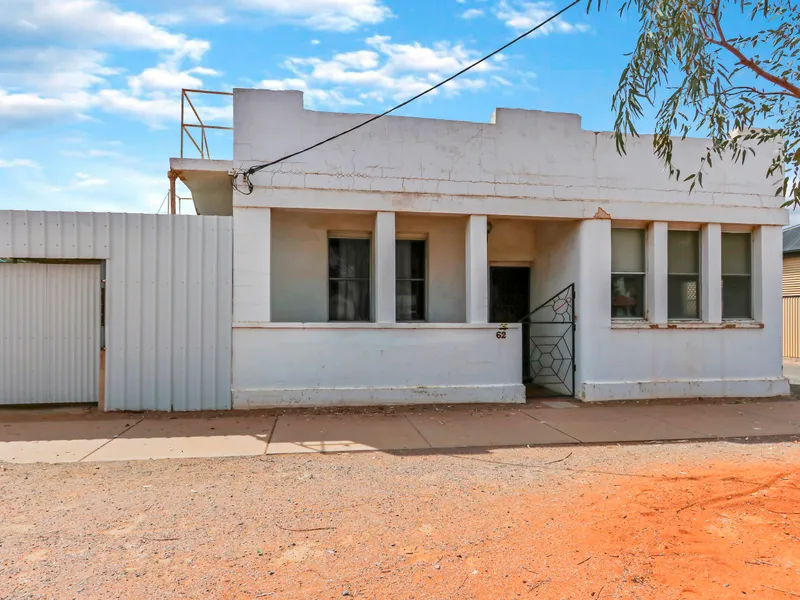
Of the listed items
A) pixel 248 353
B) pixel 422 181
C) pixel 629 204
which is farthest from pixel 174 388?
pixel 629 204

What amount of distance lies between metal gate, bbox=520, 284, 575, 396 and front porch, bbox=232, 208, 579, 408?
0.33 feet

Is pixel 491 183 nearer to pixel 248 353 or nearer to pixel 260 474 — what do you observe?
pixel 248 353

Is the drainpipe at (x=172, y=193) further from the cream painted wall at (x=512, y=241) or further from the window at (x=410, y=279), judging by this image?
the cream painted wall at (x=512, y=241)

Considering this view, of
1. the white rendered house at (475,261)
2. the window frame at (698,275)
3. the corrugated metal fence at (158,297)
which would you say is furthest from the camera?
the window frame at (698,275)

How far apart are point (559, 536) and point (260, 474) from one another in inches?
120

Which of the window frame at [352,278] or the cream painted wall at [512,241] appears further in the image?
the cream painted wall at [512,241]

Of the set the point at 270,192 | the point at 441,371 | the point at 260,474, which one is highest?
the point at 270,192

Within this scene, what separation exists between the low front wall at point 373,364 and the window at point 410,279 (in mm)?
1141

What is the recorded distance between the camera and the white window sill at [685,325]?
9.70 meters

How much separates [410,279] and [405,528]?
640cm

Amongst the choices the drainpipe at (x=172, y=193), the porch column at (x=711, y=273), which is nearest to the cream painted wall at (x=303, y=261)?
the drainpipe at (x=172, y=193)

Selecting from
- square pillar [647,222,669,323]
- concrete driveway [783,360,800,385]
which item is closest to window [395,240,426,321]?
square pillar [647,222,669,323]

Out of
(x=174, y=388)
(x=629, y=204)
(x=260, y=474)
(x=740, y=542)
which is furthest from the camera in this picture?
(x=629, y=204)

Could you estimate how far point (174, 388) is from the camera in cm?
833
